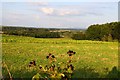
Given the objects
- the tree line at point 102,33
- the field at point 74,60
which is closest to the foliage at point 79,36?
the tree line at point 102,33

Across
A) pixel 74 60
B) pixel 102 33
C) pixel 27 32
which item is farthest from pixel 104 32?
pixel 74 60

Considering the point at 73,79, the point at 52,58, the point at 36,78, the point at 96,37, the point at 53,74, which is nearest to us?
the point at 36,78

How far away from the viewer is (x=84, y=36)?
65188 mm

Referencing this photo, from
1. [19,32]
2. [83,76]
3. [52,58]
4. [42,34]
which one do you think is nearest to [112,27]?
[42,34]

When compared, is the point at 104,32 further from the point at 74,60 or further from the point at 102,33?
the point at 74,60

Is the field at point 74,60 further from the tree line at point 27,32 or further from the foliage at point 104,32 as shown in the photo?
the tree line at point 27,32

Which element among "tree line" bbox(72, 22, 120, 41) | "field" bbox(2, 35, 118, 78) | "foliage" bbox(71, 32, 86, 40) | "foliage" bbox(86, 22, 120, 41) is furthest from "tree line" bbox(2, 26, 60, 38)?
"field" bbox(2, 35, 118, 78)

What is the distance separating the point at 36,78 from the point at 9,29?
59014 millimetres

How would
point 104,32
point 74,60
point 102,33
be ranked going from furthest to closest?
point 102,33 → point 104,32 → point 74,60

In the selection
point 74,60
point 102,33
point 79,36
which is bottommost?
point 74,60

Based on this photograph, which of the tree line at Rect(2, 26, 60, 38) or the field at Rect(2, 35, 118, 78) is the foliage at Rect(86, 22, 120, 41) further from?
the field at Rect(2, 35, 118, 78)

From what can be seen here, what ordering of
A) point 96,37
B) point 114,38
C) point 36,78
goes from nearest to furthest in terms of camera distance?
point 36,78 → point 114,38 → point 96,37

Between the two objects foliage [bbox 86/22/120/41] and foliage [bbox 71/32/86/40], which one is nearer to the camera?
foliage [bbox 86/22/120/41]

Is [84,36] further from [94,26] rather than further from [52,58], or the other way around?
[52,58]
